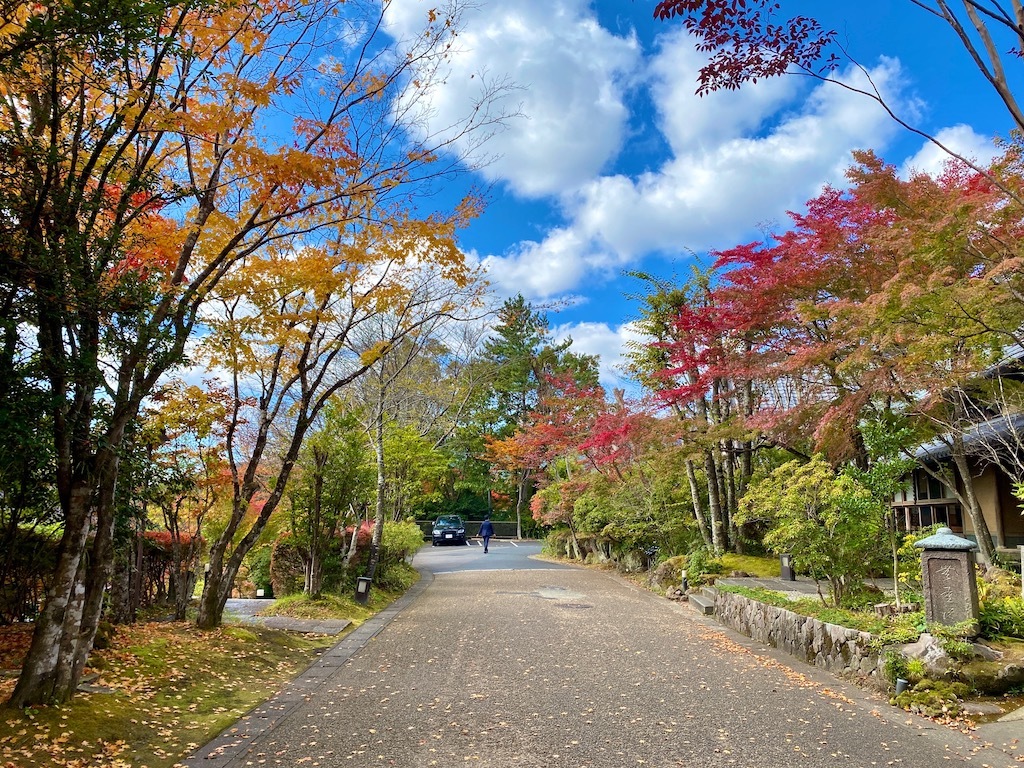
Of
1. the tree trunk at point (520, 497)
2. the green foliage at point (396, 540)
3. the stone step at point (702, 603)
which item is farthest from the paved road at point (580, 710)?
the tree trunk at point (520, 497)

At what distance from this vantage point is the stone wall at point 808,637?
596 cm

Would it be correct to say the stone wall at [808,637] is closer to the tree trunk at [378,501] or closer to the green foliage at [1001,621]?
the green foliage at [1001,621]

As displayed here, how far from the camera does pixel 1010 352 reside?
9.45 m

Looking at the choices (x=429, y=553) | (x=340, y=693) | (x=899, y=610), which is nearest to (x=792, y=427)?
(x=899, y=610)

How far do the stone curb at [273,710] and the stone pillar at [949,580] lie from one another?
561cm

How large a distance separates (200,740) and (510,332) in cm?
3341

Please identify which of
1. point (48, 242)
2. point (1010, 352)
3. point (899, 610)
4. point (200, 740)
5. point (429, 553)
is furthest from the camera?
point (429, 553)

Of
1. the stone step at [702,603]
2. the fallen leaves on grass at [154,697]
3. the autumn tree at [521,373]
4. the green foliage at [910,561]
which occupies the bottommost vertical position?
the stone step at [702,603]

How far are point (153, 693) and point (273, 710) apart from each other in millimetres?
964

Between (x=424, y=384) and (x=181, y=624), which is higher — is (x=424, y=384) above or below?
above

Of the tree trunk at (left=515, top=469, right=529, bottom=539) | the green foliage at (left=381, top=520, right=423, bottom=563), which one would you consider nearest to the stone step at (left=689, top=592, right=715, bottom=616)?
the green foliage at (left=381, top=520, right=423, bottom=563)

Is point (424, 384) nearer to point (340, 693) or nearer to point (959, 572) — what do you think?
point (340, 693)

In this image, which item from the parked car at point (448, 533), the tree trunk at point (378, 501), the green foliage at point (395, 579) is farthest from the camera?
the parked car at point (448, 533)

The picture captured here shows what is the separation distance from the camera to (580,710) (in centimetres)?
517
